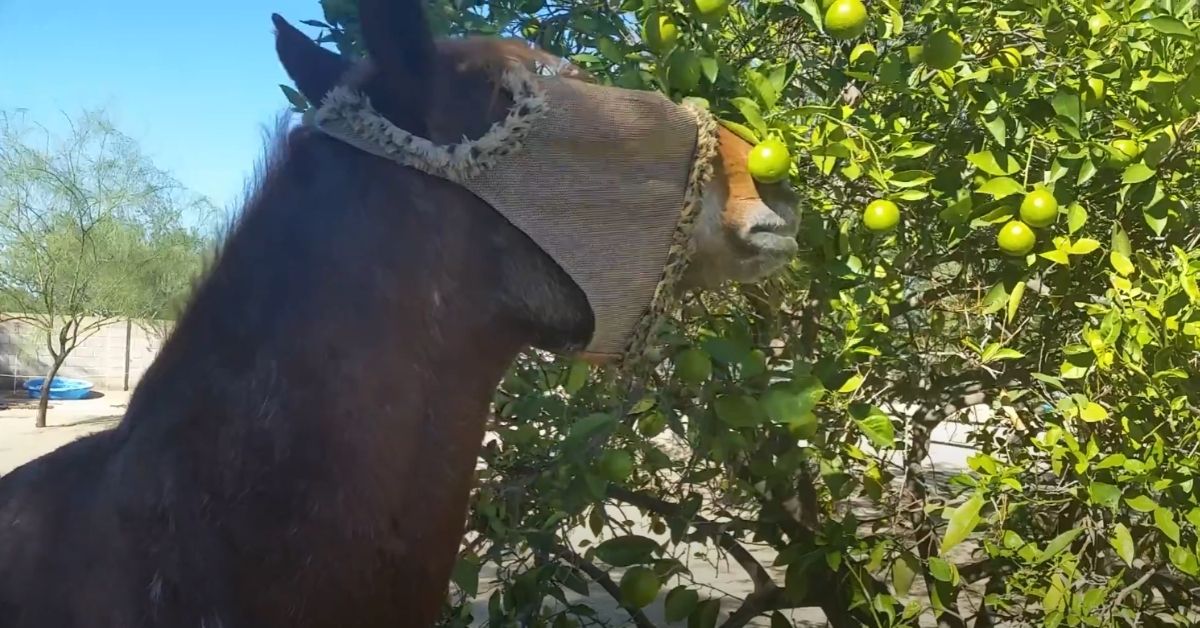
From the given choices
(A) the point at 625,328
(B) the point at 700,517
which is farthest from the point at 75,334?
(A) the point at 625,328

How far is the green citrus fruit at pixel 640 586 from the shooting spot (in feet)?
6.31

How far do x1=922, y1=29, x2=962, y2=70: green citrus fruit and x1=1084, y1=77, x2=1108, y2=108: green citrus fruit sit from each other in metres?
0.30

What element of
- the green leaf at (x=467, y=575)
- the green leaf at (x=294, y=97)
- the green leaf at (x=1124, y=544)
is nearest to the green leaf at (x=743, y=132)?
the green leaf at (x=1124, y=544)

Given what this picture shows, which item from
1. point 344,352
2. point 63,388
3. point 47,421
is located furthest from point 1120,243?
point 63,388

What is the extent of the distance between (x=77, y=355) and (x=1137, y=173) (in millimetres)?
12391

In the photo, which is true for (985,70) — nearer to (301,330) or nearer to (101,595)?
(301,330)

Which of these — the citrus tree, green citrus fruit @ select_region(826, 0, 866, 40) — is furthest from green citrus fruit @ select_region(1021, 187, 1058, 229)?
green citrus fruit @ select_region(826, 0, 866, 40)

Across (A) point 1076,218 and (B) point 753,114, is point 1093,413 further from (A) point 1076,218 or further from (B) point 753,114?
(B) point 753,114

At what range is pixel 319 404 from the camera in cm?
120

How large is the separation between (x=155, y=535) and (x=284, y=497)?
0.18m

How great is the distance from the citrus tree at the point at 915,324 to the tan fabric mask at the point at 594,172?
0.48 ft

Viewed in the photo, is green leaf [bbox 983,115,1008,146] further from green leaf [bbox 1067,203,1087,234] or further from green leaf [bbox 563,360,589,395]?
green leaf [bbox 563,360,589,395]

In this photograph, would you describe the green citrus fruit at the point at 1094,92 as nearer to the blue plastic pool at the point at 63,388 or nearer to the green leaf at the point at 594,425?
the green leaf at the point at 594,425

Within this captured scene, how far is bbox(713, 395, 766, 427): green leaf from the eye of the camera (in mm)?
1469
